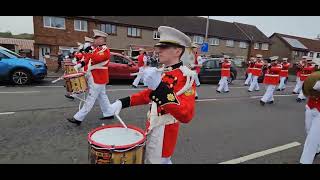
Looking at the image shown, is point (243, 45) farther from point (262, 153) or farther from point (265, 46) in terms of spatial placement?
point (262, 153)

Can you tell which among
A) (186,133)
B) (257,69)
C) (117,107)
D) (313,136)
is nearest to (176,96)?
(117,107)

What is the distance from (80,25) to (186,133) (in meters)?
24.8

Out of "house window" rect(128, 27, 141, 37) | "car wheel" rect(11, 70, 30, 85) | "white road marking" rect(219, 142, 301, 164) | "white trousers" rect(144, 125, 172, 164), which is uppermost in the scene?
"house window" rect(128, 27, 141, 37)

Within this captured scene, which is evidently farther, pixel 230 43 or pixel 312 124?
pixel 230 43

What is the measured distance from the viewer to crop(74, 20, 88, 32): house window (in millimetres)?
27609

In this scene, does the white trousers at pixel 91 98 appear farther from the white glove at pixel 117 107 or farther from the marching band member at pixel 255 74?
the marching band member at pixel 255 74

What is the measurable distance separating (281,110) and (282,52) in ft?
145

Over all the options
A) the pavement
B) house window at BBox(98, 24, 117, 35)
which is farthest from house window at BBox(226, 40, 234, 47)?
the pavement

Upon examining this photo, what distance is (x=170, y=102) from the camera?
2.18 meters

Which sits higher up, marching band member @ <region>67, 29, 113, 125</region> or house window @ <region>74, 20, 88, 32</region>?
house window @ <region>74, 20, 88, 32</region>

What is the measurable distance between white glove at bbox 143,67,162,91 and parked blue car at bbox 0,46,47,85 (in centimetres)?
1135

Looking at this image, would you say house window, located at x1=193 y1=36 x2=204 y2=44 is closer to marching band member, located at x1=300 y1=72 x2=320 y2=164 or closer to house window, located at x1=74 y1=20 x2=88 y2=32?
house window, located at x1=74 y1=20 x2=88 y2=32

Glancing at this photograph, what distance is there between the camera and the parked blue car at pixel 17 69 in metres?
11.7
